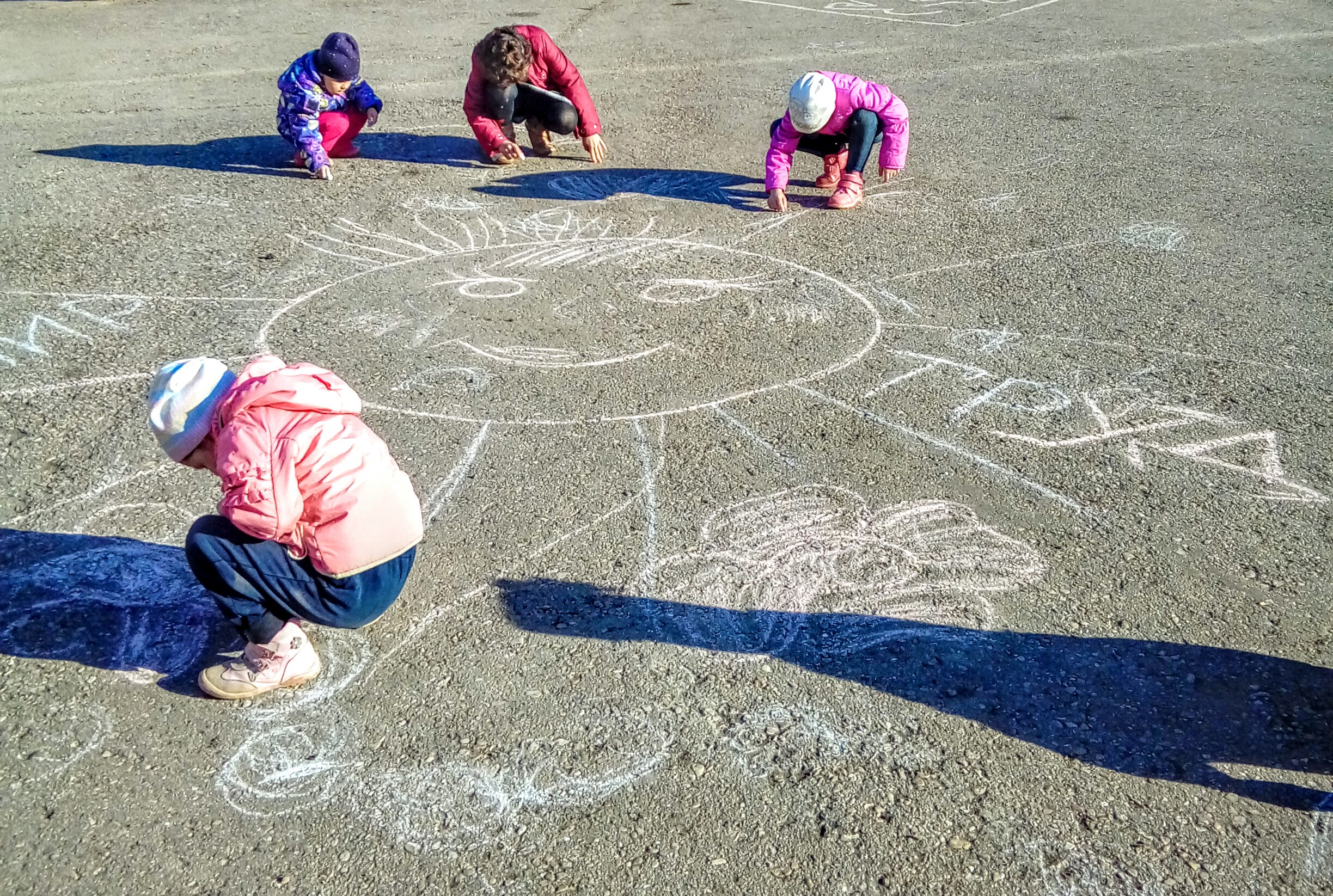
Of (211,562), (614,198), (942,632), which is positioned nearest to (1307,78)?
(614,198)

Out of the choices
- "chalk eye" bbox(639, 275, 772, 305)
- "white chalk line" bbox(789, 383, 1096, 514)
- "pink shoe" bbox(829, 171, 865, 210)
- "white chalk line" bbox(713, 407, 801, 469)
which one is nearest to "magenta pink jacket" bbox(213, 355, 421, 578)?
"white chalk line" bbox(713, 407, 801, 469)

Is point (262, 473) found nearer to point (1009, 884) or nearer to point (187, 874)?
point (187, 874)

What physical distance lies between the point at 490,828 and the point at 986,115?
21.9 ft

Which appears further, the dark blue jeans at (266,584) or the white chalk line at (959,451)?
the white chalk line at (959,451)

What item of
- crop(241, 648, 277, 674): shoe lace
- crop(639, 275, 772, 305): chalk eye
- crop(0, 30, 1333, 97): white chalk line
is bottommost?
crop(241, 648, 277, 674): shoe lace

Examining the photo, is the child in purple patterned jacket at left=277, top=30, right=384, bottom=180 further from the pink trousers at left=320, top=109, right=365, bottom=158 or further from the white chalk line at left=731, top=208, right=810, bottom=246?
the white chalk line at left=731, top=208, right=810, bottom=246

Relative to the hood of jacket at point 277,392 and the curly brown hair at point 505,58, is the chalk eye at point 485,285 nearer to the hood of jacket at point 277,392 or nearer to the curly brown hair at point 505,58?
the curly brown hair at point 505,58

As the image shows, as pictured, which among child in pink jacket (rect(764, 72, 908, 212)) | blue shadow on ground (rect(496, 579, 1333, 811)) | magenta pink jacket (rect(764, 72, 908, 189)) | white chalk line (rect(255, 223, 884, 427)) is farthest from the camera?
magenta pink jacket (rect(764, 72, 908, 189))

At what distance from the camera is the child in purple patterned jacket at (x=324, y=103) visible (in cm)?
636

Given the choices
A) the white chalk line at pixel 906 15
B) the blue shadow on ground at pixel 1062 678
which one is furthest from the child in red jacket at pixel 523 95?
the white chalk line at pixel 906 15

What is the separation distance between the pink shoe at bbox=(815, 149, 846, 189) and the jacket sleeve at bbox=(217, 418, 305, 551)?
14.8 ft

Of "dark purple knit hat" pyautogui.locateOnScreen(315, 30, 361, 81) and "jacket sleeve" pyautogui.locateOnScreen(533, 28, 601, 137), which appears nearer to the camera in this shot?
"dark purple knit hat" pyautogui.locateOnScreen(315, 30, 361, 81)

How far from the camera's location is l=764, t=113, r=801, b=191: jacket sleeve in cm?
605

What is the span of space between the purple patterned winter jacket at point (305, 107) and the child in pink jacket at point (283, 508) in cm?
417
